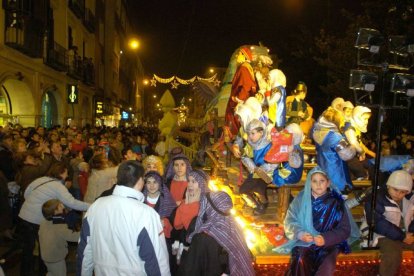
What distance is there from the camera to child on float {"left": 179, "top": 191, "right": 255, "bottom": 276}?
3.54 meters

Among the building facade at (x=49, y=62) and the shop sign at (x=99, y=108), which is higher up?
the building facade at (x=49, y=62)

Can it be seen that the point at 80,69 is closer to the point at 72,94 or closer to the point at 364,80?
the point at 72,94

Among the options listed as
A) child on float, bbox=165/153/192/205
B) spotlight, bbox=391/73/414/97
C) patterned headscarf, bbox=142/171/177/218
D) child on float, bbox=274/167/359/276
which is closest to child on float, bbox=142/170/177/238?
patterned headscarf, bbox=142/171/177/218

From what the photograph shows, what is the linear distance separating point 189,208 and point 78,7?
23.9 m

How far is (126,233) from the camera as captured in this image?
3168mm

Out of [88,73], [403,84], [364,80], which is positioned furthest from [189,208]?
[88,73]

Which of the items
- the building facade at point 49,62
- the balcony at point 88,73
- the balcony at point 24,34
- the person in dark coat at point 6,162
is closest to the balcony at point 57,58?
the building facade at point 49,62

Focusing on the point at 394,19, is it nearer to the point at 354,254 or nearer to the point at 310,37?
the point at 310,37

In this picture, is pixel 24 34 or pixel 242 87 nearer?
pixel 242 87

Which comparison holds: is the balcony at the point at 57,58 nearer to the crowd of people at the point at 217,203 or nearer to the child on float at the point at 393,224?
the crowd of people at the point at 217,203

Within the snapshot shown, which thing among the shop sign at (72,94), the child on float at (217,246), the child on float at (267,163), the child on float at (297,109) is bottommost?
the child on float at (217,246)

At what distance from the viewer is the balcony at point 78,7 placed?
931 inches

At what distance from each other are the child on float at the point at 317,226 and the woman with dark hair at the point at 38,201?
9.32 ft

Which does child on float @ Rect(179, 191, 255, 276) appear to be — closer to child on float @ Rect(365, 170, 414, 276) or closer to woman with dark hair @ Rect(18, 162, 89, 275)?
child on float @ Rect(365, 170, 414, 276)
